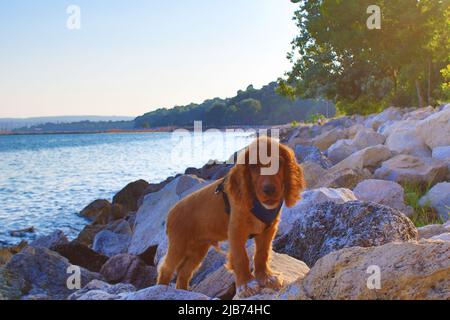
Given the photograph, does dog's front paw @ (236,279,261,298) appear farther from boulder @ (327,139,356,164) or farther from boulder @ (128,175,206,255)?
boulder @ (327,139,356,164)

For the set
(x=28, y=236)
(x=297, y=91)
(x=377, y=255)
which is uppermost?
(x=297, y=91)

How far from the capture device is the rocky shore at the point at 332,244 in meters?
2.62

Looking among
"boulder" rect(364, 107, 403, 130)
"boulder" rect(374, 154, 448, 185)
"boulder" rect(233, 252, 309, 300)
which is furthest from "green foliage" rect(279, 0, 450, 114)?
"boulder" rect(233, 252, 309, 300)

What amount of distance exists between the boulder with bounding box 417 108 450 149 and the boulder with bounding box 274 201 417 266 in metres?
6.17

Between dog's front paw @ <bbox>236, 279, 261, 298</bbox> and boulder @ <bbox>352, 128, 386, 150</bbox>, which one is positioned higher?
boulder @ <bbox>352, 128, 386, 150</bbox>

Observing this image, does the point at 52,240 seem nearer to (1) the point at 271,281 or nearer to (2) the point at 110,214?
(2) the point at 110,214

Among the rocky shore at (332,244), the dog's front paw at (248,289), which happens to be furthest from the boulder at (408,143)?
A: the dog's front paw at (248,289)

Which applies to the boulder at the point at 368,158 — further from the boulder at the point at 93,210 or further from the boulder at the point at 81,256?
the boulder at the point at 93,210

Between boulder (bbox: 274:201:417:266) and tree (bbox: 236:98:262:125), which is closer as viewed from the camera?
boulder (bbox: 274:201:417:266)

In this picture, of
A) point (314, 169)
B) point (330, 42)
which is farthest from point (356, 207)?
point (330, 42)

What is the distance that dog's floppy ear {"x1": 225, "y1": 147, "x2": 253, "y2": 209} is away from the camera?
11.8 feet

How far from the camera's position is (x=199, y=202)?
4.08 meters

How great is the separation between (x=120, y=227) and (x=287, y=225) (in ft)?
22.6
